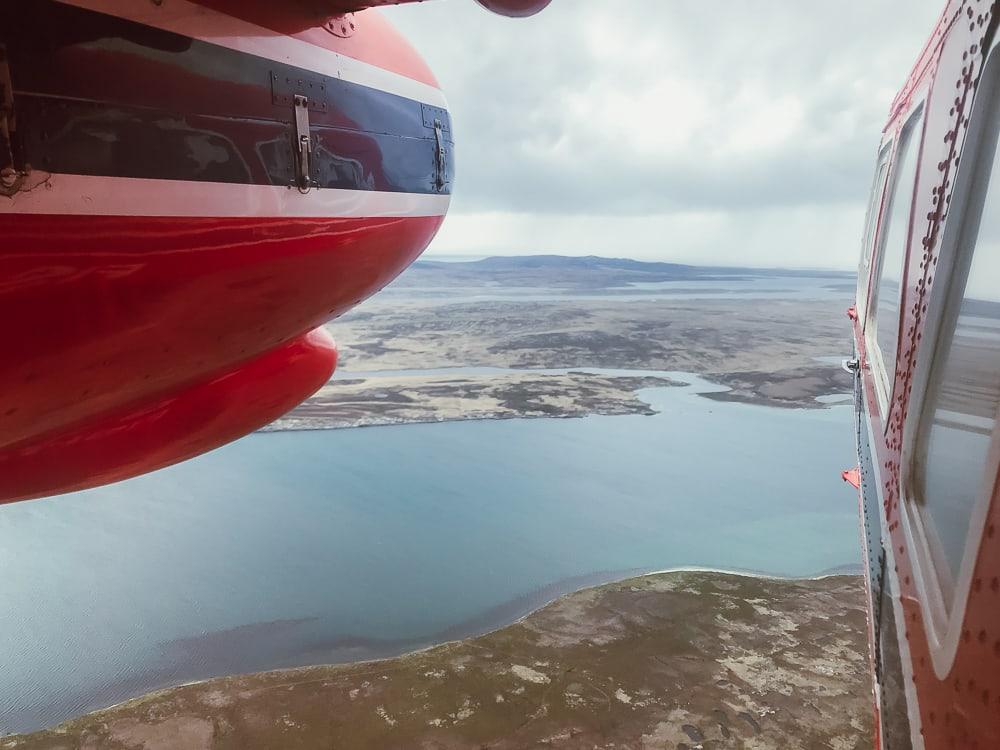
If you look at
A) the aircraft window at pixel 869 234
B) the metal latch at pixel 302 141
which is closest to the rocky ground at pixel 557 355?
the aircraft window at pixel 869 234

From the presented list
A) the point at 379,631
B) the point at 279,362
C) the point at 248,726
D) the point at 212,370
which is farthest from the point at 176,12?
the point at 379,631

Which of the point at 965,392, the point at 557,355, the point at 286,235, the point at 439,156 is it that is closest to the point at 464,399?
the point at 557,355

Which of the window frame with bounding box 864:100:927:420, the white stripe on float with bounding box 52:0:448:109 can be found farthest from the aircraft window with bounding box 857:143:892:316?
the white stripe on float with bounding box 52:0:448:109

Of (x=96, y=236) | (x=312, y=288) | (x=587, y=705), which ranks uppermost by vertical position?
(x=96, y=236)

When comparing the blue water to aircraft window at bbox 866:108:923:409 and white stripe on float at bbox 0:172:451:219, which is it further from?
white stripe on float at bbox 0:172:451:219

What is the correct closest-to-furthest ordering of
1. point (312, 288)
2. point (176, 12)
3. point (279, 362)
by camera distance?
point (176, 12) < point (312, 288) < point (279, 362)

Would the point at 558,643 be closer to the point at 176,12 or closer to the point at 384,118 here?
the point at 384,118

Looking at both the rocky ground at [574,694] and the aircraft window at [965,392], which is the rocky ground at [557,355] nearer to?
the rocky ground at [574,694]

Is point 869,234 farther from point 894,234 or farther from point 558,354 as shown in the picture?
point 558,354
